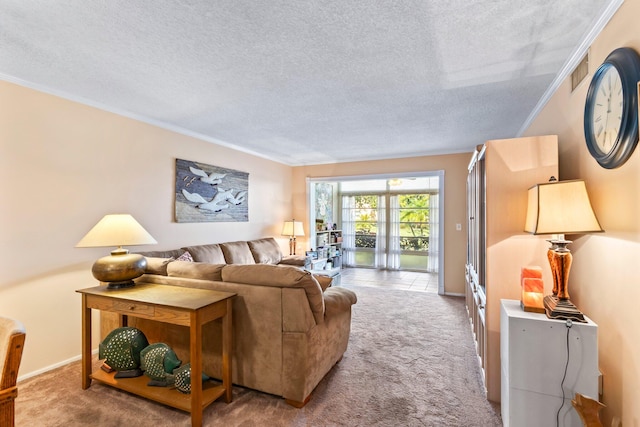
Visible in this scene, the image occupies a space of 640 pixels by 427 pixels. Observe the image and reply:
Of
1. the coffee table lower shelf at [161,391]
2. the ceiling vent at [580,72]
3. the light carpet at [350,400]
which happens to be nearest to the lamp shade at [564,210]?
the ceiling vent at [580,72]

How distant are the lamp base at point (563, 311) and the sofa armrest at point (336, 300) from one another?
1.40 m

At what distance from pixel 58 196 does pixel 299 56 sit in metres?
2.54

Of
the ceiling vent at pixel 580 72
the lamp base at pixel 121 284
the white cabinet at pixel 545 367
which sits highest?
the ceiling vent at pixel 580 72

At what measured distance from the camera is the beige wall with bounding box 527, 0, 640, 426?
141cm

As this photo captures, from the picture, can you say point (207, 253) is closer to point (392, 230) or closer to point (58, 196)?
point (58, 196)

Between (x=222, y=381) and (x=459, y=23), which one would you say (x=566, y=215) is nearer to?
(x=459, y=23)

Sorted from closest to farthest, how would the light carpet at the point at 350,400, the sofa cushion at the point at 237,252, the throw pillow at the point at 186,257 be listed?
the light carpet at the point at 350,400 → the throw pillow at the point at 186,257 → the sofa cushion at the point at 237,252

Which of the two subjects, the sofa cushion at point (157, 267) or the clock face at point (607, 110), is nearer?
the clock face at point (607, 110)

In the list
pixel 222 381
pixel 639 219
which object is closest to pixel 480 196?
pixel 639 219

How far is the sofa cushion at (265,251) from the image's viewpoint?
4811mm

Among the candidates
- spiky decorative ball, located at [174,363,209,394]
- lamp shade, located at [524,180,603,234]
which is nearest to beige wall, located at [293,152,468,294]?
lamp shade, located at [524,180,603,234]

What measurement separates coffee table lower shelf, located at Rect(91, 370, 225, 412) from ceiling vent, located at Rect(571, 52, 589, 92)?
133 inches

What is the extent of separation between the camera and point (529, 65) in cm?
226

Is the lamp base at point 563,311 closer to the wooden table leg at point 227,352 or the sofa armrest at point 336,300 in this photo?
the sofa armrest at point 336,300
